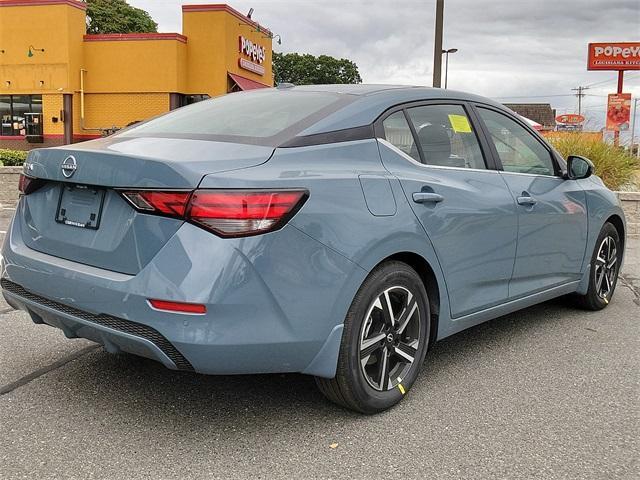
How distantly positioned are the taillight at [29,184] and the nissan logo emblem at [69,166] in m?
0.25

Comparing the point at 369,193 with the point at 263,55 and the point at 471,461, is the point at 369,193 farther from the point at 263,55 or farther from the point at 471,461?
the point at 263,55

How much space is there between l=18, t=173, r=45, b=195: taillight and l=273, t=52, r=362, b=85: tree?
252 ft

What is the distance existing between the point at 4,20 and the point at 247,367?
29317 mm

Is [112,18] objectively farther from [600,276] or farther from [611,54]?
[600,276]

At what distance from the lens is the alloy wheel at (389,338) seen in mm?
3157

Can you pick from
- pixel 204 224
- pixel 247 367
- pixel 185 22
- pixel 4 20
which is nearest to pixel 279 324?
pixel 247 367

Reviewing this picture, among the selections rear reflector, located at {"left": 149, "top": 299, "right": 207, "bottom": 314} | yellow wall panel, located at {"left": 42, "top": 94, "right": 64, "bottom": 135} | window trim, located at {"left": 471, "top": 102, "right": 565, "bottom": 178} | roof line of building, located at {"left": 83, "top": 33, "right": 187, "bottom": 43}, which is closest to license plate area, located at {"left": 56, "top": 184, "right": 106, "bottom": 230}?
rear reflector, located at {"left": 149, "top": 299, "right": 207, "bottom": 314}

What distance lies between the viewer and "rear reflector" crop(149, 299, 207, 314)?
103 inches

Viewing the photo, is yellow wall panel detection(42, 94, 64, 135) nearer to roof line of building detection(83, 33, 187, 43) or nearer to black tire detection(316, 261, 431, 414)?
roof line of building detection(83, 33, 187, 43)

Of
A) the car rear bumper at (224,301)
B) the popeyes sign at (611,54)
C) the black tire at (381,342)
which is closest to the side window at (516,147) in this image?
the black tire at (381,342)

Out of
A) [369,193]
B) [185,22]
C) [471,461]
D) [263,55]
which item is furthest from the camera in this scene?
[263,55]

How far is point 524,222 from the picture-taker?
410 centimetres

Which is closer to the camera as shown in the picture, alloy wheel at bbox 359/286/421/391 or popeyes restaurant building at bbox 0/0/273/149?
alloy wheel at bbox 359/286/421/391

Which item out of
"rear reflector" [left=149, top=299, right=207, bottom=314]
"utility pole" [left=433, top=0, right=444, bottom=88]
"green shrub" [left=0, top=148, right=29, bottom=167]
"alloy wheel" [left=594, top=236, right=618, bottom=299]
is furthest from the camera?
"green shrub" [left=0, top=148, right=29, bottom=167]
